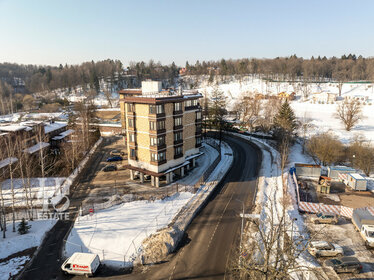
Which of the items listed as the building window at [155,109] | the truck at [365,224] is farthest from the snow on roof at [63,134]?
the truck at [365,224]

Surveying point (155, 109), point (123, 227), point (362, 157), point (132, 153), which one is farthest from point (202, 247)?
point (362, 157)

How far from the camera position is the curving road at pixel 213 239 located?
2386cm

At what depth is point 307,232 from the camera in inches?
1181

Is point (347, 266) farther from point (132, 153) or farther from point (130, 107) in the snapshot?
point (130, 107)

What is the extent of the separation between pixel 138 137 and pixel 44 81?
6031 inches

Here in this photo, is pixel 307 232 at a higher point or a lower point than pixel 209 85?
lower

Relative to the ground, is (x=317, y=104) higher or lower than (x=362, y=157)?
higher

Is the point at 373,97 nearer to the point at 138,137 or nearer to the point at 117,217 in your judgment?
the point at 138,137

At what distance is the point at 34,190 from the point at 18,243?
52.0 feet

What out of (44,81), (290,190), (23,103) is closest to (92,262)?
(290,190)

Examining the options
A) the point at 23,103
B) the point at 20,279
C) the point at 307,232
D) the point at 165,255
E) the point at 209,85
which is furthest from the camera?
the point at 209,85

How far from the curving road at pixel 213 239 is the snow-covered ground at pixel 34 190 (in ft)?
75.1

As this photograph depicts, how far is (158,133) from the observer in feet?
135

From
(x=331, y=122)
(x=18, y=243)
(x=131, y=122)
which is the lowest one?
(x=18, y=243)
